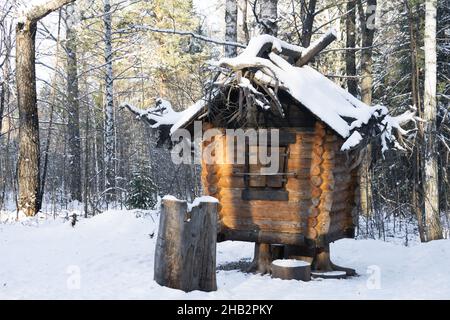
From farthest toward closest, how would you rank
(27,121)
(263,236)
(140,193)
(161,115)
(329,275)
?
1. (140,193)
2. (27,121)
3. (161,115)
4. (263,236)
5. (329,275)

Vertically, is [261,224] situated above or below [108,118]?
below

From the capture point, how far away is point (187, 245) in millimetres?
6695

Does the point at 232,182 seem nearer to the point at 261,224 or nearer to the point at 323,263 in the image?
the point at 261,224

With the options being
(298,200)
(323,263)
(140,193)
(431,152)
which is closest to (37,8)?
(140,193)

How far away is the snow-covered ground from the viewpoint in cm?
711

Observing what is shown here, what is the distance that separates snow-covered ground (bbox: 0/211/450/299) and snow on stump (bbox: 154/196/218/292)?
0.57ft

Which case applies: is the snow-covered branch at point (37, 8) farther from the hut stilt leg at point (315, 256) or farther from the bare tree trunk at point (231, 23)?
the hut stilt leg at point (315, 256)

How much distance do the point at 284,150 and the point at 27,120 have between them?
8227 mm

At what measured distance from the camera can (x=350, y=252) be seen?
1132cm

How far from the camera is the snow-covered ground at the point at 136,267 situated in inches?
280

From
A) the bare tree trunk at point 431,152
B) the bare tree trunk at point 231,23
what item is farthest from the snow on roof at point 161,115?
the bare tree trunk at point 431,152

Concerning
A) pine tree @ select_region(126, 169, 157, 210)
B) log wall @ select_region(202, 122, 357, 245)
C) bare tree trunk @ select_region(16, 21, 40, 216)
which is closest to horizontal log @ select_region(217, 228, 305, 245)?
log wall @ select_region(202, 122, 357, 245)
